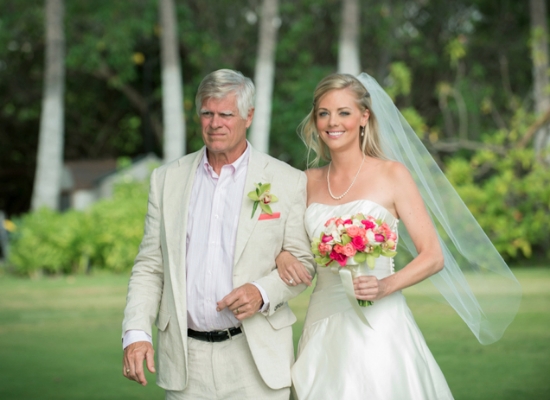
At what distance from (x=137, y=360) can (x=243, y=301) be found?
19.8 inches

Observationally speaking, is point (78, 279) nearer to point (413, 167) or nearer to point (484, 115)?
point (413, 167)

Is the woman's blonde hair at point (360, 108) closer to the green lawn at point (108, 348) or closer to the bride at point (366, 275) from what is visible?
the bride at point (366, 275)

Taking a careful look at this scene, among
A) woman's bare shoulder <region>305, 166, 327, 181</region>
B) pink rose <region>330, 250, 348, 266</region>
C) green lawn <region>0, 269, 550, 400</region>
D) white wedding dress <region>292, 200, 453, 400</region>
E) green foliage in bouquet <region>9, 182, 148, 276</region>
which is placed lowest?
green lawn <region>0, 269, 550, 400</region>

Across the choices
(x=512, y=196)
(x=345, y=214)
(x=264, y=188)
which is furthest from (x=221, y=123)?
(x=512, y=196)

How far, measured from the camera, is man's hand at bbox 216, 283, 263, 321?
3.35m

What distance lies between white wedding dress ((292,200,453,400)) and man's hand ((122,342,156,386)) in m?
0.82

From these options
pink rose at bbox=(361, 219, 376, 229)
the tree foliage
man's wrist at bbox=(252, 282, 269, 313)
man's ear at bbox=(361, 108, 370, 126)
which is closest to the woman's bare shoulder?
man's ear at bbox=(361, 108, 370, 126)

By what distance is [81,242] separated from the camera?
14203 millimetres

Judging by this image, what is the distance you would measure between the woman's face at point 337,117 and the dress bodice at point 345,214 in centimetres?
30

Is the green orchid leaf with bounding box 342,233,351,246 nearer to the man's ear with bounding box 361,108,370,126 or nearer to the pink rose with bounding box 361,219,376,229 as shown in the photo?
the pink rose with bounding box 361,219,376,229

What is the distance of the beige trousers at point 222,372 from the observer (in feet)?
11.5

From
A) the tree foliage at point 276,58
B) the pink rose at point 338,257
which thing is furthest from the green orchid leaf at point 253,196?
the tree foliage at point 276,58

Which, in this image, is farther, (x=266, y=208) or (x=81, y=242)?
(x=81, y=242)

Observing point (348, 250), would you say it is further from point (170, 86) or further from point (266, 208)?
point (170, 86)
